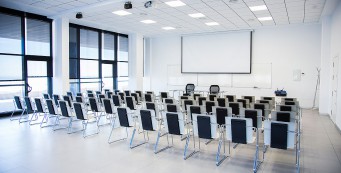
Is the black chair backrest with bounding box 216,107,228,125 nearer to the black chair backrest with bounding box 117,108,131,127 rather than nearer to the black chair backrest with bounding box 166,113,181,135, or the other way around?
the black chair backrest with bounding box 166,113,181,135

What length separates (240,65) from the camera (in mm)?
13336

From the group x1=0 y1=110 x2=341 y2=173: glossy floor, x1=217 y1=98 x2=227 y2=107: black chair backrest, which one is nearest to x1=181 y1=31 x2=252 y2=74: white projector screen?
x1=217 y1=98 x2=227 y2=107: black chair backrest

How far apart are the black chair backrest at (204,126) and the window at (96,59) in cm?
873

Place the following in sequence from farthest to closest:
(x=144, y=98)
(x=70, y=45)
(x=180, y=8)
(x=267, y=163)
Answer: (x=70, y=45) < (x=144, y=98) < (x=180, y=8) < (x=267, y=163)

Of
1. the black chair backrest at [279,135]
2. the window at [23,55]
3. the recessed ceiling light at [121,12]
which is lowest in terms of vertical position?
the black chair backrest at [279,135]

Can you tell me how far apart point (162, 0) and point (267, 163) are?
5.76 m

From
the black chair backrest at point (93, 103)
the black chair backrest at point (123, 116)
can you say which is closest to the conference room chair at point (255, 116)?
the black chair backrest at point (123, 116)

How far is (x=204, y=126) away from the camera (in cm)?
478

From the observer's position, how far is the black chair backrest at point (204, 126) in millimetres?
4715

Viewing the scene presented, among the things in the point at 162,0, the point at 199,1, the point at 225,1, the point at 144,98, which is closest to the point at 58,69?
the point at 144,98

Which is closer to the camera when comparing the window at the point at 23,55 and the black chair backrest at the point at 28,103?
the black chair backrest at the point at 28,103

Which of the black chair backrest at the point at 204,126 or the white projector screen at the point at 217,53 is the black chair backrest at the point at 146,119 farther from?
the white projector screen at the point at 217,53

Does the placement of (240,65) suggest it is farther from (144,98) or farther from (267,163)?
(267,163)

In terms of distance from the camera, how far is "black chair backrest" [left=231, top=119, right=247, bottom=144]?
4.45m
